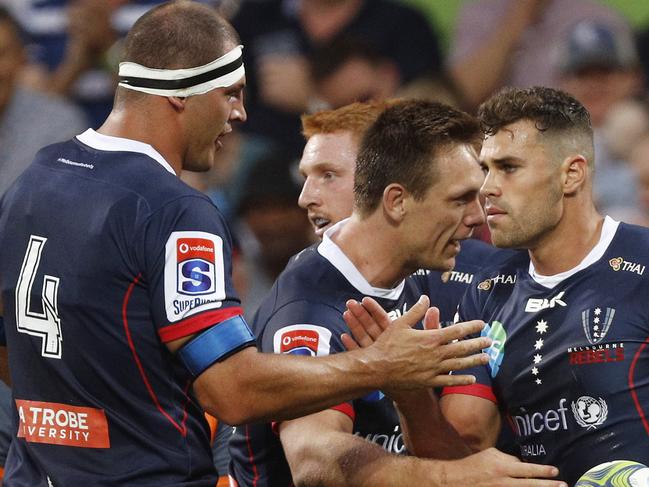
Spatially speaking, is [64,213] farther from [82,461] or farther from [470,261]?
[470,261]

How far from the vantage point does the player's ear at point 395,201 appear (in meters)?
4.62

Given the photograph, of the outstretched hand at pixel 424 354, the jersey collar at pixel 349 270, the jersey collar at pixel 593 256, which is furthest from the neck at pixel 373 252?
the outstretched hand at pixel 424 354

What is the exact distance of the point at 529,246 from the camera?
4652 mm

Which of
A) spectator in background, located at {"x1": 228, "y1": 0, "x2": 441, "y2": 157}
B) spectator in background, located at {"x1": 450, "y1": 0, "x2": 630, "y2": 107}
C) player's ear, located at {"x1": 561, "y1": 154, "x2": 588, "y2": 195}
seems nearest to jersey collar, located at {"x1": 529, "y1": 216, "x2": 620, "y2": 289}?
player's ear, located at {"x1": 561, "y1": 154, "x2": 588, "y2": 195}

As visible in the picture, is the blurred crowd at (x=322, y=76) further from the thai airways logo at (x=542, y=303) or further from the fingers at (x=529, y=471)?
the fingers at (x=529, y=471)

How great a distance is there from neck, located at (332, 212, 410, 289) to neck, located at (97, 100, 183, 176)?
0.99 meters

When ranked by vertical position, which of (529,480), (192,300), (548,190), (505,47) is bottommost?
(529,480)

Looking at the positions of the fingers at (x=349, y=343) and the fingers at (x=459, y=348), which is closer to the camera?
the fingers at (x=459, y=348)

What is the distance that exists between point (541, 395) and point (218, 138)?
1575mm

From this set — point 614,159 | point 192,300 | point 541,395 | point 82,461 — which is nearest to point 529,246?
point 541,395

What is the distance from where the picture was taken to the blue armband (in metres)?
3.46

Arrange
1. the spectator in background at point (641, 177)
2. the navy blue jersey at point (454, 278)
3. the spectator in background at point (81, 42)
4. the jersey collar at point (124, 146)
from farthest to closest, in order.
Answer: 1. the spectator in background at point (81, 42)
2. the spectator in background at point (641, 177)
3. the navy blue jersey at point (454, 278)
4. the jersey collar at point (124, 146)


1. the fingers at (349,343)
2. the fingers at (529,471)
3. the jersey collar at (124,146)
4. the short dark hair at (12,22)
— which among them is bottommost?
the fingers at (529,471)

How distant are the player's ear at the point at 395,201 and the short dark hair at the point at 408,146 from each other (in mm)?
23
